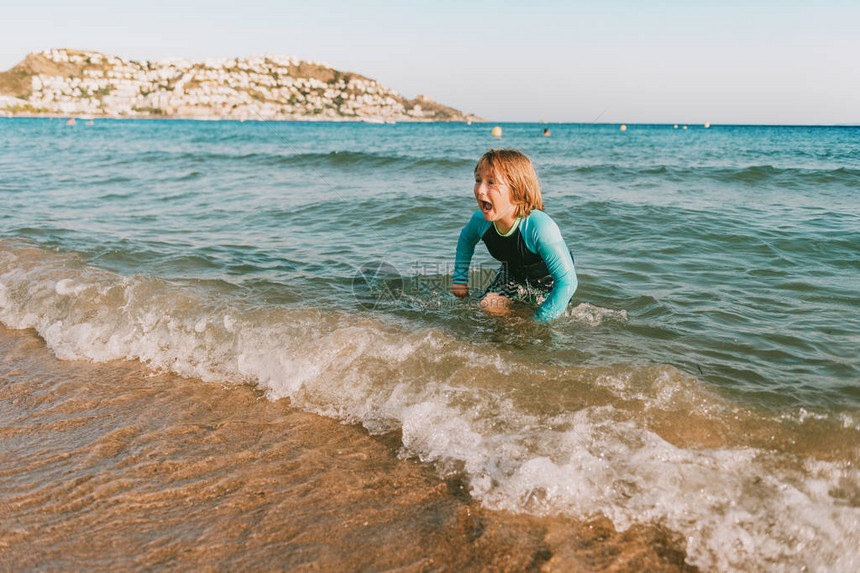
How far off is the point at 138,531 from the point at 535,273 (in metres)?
3.65

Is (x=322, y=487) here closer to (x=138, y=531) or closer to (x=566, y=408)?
(x=138, y=531)

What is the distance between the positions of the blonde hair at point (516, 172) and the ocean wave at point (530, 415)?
125 centimetres

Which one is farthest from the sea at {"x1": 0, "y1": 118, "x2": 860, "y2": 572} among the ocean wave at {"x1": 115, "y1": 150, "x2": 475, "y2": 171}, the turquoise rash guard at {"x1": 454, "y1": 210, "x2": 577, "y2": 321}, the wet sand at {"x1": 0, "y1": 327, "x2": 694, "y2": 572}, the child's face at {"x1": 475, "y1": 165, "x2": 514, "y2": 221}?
the ocean wave at {"x1": 115, "y1": 150, "x2": 475, "y2": 171}

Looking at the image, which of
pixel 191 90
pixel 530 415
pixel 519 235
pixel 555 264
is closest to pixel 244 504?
pixel 530 415

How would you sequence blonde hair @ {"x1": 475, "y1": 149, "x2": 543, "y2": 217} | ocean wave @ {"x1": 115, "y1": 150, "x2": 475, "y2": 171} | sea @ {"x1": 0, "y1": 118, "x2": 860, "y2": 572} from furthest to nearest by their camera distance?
ocean wave @ {"x1": 115, "y1": 150, "x2": 475, "y2": 171}, blonde hair @ {"x1": 475, "y1": 149, "x2": 543, "y2": 217}, sea @ {"x1": 0, "y1": 118, "x2": 860, "y2": 572}

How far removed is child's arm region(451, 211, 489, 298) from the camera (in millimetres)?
5019

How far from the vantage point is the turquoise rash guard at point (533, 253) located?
14.3 feet

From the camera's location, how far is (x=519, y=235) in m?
4.70

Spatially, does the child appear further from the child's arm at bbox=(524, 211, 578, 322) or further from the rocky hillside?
the rocky hillside

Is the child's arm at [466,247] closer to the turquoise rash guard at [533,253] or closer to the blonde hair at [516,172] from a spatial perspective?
the turquoise rash guard at [533,253]

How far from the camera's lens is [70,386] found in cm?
Answer: 389

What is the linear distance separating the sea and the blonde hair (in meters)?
1.08

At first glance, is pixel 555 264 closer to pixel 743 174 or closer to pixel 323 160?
pixel 743 174

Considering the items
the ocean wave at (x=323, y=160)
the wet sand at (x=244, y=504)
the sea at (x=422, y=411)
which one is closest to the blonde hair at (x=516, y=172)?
the sea at (x=422, y=411)
